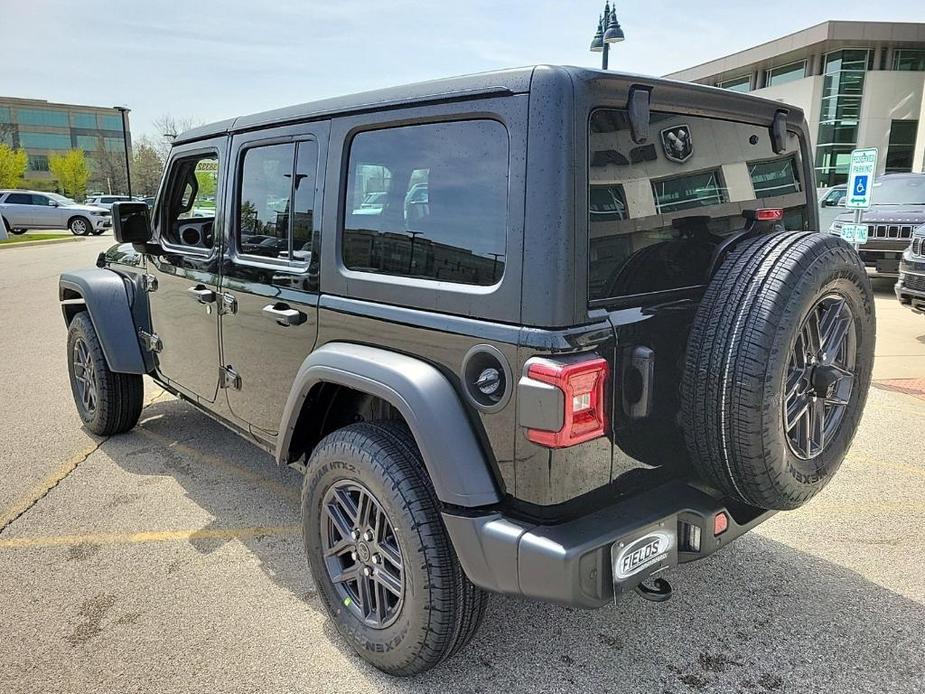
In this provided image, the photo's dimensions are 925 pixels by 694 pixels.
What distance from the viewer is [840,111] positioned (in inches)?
1214

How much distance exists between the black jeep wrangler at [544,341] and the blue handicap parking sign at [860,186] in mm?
5778

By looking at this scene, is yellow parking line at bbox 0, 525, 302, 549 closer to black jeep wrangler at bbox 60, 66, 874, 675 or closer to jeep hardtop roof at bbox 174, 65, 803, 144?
black jeep wrangler at bbox 60, 66, 874, 675

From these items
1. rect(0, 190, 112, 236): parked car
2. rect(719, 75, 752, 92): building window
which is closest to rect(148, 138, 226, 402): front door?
rect(0, 190, 112, 236): parked car

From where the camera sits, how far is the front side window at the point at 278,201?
108 inches

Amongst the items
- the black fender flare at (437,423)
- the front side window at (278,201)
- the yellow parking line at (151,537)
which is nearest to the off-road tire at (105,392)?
the yellow parking line at (151,537)

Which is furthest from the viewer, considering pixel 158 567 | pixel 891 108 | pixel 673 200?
pixel 891 108

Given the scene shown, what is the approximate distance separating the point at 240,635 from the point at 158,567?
73 cm

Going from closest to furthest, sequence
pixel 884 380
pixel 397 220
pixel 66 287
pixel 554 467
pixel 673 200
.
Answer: pixel 554 467 < pixel 673 200 < pixel 397 220 < pixel 66 287 < pixel 884 380

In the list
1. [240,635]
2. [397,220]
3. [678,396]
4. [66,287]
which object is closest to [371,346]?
[397,220]

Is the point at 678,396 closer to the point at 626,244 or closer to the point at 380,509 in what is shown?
the point at 626,244

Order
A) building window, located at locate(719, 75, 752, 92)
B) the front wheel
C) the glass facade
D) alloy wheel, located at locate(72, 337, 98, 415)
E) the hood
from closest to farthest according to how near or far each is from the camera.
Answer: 1. alloy wheel, located at locate(72, 337, 98, 415)
2. the hood
3. the front wheel
4. the glass facade
5. building window, located at locate(719, 75, 752, 92)

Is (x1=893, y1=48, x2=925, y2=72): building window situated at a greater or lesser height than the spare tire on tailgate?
greater

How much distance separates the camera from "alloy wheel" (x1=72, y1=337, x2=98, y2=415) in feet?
15.0

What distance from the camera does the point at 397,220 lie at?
2385 mm
